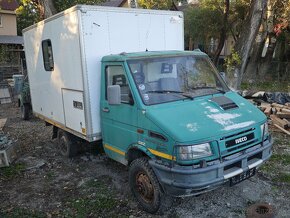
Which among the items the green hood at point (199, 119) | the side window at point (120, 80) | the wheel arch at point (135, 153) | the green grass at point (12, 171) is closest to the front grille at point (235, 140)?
the green hood at point (199, 119)

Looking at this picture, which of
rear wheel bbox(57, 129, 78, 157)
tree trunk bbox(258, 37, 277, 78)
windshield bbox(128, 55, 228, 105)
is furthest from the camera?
tree trunk bbox(258, 37, 277, 78)

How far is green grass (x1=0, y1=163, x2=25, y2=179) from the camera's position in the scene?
6.62 meters

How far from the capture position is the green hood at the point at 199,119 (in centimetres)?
417

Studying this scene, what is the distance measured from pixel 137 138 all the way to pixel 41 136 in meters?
5.62

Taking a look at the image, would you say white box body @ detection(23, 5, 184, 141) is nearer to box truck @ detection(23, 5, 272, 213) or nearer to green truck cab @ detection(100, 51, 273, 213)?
box truck @ detection(23, 5, 272, 213)

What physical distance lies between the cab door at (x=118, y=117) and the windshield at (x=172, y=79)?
0.24 metres

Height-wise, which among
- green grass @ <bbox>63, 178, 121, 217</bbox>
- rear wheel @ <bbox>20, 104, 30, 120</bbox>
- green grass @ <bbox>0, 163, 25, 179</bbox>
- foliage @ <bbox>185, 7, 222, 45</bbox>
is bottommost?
green grass @ <bbox>63, 178, 121, 217</bbox>

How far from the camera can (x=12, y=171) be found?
679 cm

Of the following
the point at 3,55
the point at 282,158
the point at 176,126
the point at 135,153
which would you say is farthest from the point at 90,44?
the point at 3,55

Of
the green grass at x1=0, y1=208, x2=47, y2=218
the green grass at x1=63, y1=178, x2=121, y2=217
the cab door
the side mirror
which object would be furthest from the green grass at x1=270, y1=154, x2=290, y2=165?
the green grass at x1=0, y1=208, x2=47, y2=218

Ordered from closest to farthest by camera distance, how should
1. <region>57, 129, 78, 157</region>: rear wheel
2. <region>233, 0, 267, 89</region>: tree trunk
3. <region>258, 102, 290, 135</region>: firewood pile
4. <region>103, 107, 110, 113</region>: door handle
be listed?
<region>103, 107, 110, 113</region>: door handle
<region>57, 129, 78, 157</region>: rear wheel
<region>258, 102, 290, 135</region>: firewood pile
<region>233, 0, 267, 89</region>: tree trunk

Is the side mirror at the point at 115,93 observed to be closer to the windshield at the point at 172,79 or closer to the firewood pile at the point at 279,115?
the windshield at the point at 172,79

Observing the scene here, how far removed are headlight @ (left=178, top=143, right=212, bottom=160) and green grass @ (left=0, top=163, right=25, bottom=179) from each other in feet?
13.5

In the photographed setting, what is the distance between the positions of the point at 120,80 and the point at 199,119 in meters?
1.50
